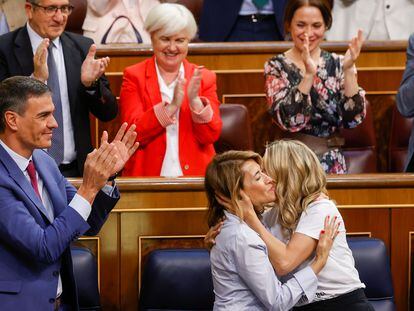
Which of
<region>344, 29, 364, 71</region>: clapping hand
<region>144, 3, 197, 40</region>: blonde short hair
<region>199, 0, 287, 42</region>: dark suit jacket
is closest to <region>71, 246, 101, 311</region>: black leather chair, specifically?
<region>144, 3, 197, 40</region>: blonde short hair

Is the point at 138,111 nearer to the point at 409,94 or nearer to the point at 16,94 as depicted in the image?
the point at 409,94

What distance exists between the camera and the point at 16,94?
232cm

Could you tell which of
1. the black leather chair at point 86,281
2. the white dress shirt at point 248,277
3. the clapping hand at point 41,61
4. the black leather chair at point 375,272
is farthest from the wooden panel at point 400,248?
the clapping hand at point 41,61

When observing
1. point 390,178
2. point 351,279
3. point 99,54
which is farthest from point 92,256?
point 99,54

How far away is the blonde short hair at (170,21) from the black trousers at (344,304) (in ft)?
4.27

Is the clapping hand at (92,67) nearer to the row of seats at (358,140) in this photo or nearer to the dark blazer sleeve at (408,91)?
the row of seats at (358,140)

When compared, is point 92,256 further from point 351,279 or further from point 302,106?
point 302,106

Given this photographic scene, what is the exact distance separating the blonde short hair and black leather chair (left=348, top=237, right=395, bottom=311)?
1.05 meters

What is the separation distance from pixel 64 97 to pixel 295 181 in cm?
112

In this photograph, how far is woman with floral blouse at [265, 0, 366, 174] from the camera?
351cm

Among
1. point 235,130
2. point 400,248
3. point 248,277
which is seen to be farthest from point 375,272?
point 235,130

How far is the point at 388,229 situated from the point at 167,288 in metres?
0.73

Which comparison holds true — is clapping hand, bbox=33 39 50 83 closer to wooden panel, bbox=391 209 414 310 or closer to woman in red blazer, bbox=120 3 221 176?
woman in red blazer, bbox=120 3 221 176

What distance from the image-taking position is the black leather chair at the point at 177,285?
2805 mm
